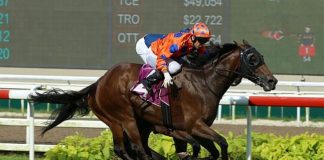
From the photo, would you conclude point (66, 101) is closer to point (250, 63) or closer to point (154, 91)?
point (154, 91)

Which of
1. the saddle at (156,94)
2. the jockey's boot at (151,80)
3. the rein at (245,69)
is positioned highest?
the rein at (245,69)

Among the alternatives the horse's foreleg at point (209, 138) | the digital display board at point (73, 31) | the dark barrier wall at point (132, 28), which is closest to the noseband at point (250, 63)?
the horse's foreleg at point (209, 138)

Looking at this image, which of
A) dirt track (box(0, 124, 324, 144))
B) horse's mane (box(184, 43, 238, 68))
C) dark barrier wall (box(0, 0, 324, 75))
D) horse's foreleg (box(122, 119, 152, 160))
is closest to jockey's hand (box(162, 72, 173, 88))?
horse's mane (box(184, 43, 238, 68))

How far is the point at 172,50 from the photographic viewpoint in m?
5.10

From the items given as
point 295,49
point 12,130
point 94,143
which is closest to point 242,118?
point 295,49

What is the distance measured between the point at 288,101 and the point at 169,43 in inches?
36.6

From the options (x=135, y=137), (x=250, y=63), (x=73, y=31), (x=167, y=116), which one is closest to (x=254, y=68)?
(x=250, y=63)

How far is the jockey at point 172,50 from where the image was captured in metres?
5.02

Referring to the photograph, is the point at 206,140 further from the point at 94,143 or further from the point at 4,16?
the point at 4,16

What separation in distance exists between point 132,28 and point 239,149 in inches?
144

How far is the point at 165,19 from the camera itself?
8.84 meters

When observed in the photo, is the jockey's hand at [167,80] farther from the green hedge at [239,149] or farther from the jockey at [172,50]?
the green hedge at [239,149]

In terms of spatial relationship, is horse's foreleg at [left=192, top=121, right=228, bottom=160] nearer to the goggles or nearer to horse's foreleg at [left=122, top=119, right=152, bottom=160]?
horse's foreleg at [left=122, top=119, right=152, bottom=160]

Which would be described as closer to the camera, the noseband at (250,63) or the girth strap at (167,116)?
the noseband at (250,63)
